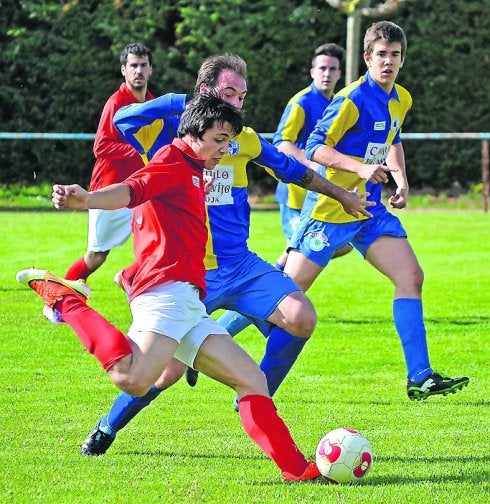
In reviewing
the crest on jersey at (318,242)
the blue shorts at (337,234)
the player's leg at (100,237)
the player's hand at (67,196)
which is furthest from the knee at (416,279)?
the player's leg at (100,237)

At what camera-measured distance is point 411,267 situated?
7.29 m

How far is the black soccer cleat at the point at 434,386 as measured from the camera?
22.2 ft

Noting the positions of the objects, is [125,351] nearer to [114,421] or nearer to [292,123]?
[114,421]

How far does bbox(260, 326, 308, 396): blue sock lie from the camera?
20.5 ft

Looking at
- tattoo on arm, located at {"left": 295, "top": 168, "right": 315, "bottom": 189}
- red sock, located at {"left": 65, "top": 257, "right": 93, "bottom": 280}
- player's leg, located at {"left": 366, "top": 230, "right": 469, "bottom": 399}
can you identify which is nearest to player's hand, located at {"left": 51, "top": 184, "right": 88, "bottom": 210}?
tattoo on arm, located at {"left": 295, "top": 168, "right": 315, "bottom": 189}

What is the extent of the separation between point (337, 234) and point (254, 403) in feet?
7.44

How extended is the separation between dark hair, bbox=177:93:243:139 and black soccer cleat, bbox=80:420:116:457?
1.48 metres

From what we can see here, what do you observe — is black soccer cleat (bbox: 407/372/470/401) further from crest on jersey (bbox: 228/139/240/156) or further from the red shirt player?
the red shirt player

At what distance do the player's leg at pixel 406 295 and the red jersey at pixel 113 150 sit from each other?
378 cm

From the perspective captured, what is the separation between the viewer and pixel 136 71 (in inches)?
426

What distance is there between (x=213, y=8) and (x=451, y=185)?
5.44 meters

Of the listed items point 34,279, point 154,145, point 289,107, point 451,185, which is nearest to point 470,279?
point 289,107

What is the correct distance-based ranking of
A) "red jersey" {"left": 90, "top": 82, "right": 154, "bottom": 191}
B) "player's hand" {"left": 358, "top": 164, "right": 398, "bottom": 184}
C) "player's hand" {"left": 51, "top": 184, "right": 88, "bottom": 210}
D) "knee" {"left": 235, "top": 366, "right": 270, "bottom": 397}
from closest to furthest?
1. "player's hand" {"left": 51, "top": 184, "right": 88, "bottom": 210}
2. "knee" {"left": 235, "top": 366, "right": 270, "bottom": 397}
3. "player's hand" {"left": 358, "top": 164, "right": 398, "bottom": 184}
4. "red jersey" {"left": 90, "top": 82, "right": 154, "bottom": 191}

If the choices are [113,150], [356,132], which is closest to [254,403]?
[356,132]
